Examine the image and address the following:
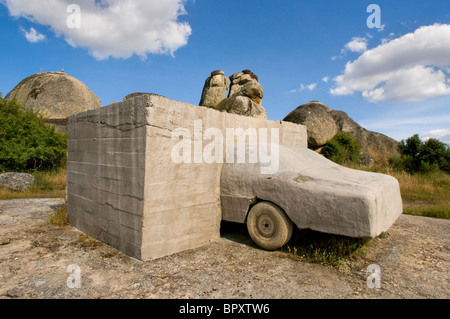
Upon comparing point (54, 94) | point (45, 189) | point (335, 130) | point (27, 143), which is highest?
point (54, 94)

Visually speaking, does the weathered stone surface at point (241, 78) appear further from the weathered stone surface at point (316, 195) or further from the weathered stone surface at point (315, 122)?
the weathered stone surface at point (316, 195)

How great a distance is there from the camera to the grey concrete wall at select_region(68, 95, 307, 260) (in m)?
3.99

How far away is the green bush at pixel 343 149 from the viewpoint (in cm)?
1453

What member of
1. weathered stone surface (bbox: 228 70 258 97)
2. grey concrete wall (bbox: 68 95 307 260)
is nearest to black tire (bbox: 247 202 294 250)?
grey concrete wall (bbox: 68 95 307 260)

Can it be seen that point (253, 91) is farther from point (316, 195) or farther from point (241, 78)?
point (316, 195)

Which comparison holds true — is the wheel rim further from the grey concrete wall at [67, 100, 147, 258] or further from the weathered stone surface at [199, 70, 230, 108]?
the weathered stone surface at [199, 70, 230, 108]

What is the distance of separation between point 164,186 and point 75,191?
2.61 m

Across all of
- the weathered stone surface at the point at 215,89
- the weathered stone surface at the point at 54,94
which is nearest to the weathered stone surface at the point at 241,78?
the weathered stone surface at the point at 215,89

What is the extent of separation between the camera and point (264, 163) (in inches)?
177

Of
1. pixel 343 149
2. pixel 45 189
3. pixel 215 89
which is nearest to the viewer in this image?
pixel 45 189

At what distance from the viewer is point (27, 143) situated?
503 inches

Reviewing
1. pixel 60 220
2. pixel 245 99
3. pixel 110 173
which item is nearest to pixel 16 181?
pixel 60 220

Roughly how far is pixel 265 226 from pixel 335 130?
12772 mm

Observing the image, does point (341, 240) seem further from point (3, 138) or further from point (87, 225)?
point (3, 138)
